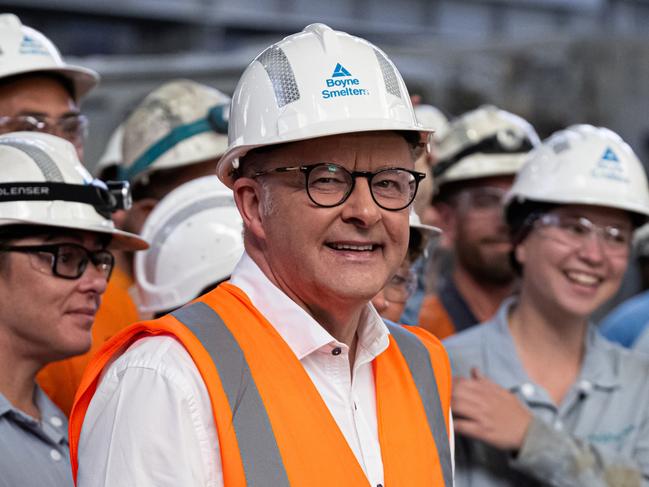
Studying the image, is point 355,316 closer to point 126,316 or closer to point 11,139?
point 11,139

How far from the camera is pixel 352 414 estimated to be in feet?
8.15

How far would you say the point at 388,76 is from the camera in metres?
2.53

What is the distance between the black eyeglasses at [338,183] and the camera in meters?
2.40

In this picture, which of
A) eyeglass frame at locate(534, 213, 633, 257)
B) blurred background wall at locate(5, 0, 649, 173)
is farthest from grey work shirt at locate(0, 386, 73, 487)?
blurred background wall at locate(5, 0, 649, 173)

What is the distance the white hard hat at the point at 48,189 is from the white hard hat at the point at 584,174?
1.66 metres

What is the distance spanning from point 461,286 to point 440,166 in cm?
75

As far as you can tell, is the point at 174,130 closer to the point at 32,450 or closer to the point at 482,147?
the point at 482,147

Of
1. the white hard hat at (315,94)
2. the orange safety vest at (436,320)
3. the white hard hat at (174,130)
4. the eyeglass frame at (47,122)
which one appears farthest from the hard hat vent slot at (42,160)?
the orange safety vest at (436,320)

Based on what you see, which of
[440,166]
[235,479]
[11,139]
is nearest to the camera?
[235,479]

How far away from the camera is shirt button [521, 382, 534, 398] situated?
3.92 m

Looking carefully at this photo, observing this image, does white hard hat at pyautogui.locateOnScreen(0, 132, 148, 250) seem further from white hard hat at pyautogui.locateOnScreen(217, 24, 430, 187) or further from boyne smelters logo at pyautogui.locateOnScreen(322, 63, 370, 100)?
boyne smelters logo at pyautogui.locateOnScreen(322, 63, 370, 100)

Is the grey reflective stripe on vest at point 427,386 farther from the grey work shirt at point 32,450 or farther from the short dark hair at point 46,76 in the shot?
the short dark hair at point 46,76

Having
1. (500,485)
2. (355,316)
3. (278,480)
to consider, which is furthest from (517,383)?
(278,480)

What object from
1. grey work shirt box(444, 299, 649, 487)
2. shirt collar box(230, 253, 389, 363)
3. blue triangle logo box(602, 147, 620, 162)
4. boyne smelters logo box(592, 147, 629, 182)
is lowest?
grey work shirt box(444, 299, 649, 487)
